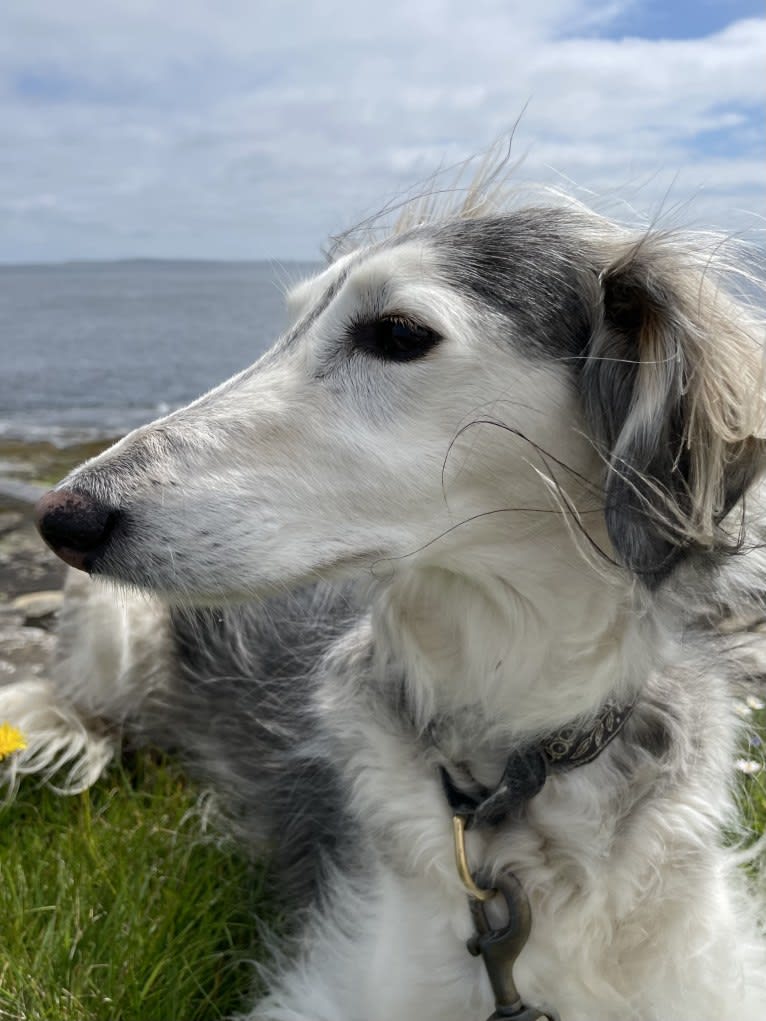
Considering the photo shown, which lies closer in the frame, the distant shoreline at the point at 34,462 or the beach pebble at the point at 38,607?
the beach pebble at the point at 38,607

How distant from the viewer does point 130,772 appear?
12.9ft

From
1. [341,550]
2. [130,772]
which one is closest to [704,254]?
[341,550]

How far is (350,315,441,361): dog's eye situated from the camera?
2100mm

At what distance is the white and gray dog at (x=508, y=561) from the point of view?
2.05m

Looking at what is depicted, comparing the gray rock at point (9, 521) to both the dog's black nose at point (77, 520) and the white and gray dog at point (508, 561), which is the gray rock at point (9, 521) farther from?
the dog's black nose at point (77, 520)

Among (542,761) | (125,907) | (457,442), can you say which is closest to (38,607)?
(125,907)

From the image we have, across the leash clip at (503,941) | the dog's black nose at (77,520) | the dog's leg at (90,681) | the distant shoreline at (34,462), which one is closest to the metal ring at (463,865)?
the leash clip at (503,941)

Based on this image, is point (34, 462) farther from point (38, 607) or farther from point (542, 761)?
point (542, 761)

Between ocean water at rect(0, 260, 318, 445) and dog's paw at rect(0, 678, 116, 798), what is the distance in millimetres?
1614

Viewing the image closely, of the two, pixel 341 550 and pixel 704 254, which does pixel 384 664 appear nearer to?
pixel 341 550

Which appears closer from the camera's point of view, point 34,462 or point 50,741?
point 50,741

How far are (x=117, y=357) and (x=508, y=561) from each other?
1842cm

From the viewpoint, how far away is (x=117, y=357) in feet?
64.5

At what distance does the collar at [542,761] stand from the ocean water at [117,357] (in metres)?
1.23
